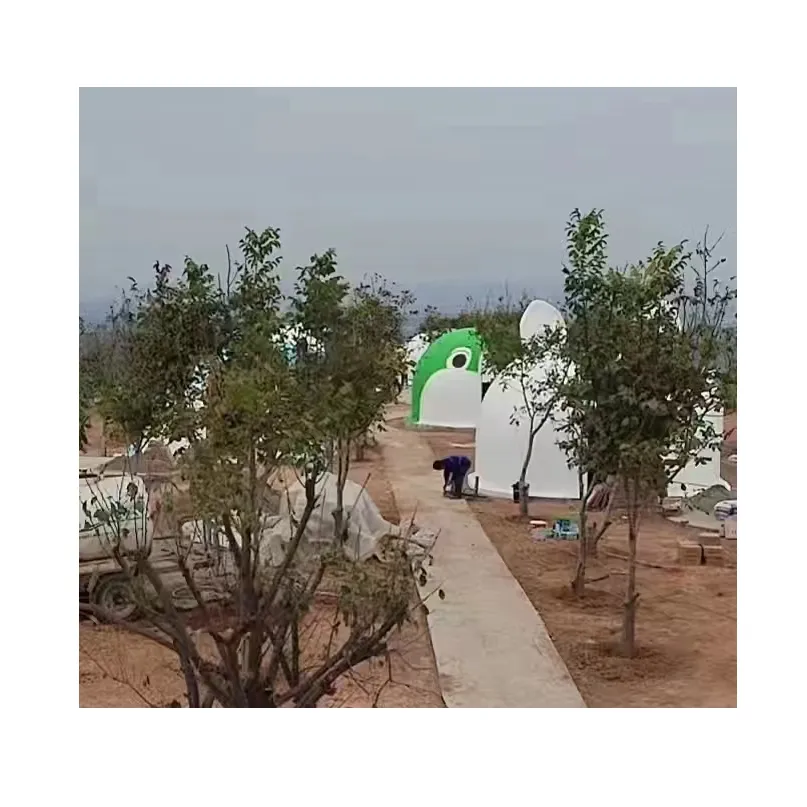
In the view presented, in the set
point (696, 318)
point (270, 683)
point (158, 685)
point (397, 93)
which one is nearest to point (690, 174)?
point (696, 318)

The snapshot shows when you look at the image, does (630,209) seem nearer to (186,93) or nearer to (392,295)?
(392,295)

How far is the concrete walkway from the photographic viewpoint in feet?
15.9

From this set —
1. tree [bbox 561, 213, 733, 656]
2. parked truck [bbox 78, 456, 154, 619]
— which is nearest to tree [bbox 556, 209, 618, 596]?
tree [bbox 561, 213, 733, 656]

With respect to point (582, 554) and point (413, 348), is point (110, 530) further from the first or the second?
point (582, 554)

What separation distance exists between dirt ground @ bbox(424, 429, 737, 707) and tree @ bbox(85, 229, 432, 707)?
1392 mm

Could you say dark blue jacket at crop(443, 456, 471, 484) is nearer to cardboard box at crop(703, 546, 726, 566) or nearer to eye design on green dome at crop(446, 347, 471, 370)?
cardboard box at crop(703, 546, 726, 566)

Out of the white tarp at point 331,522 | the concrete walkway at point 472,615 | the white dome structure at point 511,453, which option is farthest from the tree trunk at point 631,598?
the white dome structure at point 511,453

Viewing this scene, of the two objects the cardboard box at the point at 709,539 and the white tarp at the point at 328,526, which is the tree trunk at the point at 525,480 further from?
the white tarp at the point at 328,526

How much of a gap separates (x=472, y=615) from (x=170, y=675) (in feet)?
5.27

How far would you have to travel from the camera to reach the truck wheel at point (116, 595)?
4844 millimetres

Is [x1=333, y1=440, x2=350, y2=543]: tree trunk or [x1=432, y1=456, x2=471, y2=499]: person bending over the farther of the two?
[x1=432, y1=456, x2=471, y2=499]: person bending over

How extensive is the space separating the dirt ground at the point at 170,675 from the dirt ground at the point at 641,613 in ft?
2.69

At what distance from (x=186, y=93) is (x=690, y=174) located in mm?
2449

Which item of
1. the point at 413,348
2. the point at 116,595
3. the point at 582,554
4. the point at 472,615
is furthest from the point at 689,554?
the point at 116,595
